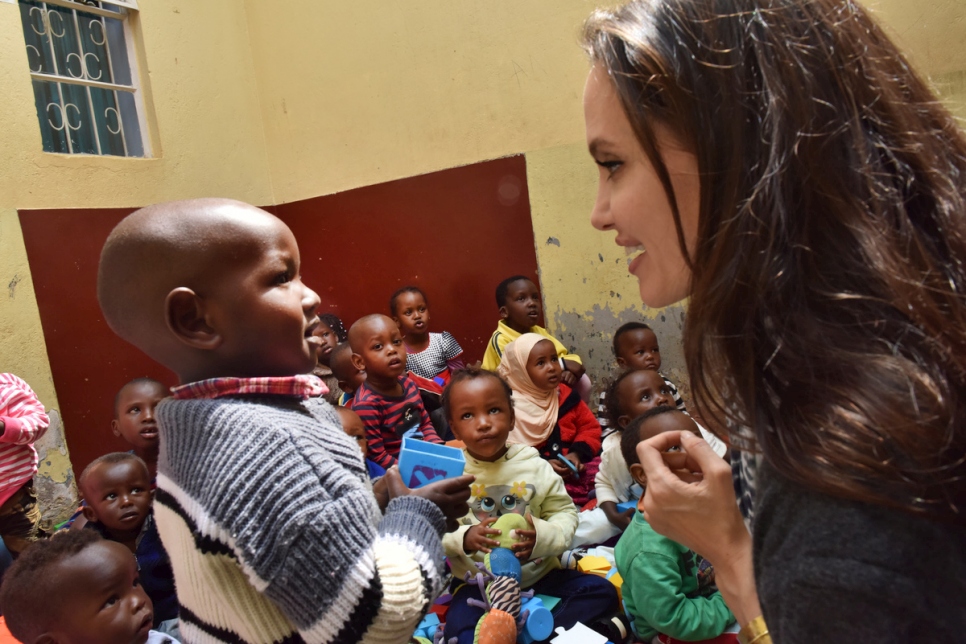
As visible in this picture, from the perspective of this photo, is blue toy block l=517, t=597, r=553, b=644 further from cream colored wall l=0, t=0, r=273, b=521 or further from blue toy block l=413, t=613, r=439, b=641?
cream colored wall l=0, t=0, r=273, b=521

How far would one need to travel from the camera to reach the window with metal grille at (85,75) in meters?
4.62

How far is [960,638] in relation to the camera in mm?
666

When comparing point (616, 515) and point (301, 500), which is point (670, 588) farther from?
point (301, 500)

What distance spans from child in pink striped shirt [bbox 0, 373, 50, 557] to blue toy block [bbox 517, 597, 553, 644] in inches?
92.5

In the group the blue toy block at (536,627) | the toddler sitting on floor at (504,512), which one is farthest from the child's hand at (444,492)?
the blue toy block at (536,627)

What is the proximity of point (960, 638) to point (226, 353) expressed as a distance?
114 centimetres

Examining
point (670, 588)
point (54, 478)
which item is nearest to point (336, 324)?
point (54, 478)

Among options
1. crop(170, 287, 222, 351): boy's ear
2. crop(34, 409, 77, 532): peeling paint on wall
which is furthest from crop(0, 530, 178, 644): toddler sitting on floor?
crop(34, 409, 77, 532): peeling paint on wall

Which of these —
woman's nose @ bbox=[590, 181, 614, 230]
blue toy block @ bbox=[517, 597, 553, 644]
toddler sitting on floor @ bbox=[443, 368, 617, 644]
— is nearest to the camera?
woman's nose @ bbox=[590, 181, 614, 230]

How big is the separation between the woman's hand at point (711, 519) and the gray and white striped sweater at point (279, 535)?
0.43 m

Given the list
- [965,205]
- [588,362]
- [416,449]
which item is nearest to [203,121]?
[588,362]

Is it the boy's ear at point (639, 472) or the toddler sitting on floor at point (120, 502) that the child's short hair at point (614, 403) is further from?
the toddler sitting on floor at point (120, 502)

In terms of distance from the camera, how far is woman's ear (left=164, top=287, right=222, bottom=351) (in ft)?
3.95

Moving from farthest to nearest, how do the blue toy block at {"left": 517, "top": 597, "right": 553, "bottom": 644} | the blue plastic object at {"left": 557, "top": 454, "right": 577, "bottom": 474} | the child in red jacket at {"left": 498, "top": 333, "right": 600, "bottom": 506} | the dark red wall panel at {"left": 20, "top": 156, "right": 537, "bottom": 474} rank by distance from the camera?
1. the dark red wall panel at {"left": 20, "top": 156, "right": 537, "bottom": 474}
2. the child in red jacket at {"left": 498, "top": 333, "right": 600, "bottom": 506}
3. the blue plastic object at {"left": 557, "top": 454, "right": 577, "bottom": 474}
4. the blue toy block at {"left": 517, "top": 597, "right": 553, "bottom": 644}
